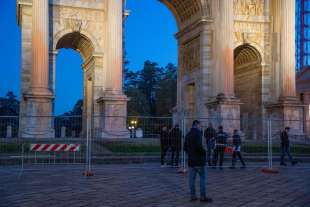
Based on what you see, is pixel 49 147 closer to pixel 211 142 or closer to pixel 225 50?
pixel 211 142

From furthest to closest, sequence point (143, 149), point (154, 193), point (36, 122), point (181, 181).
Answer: point (36, 122) → point (143, 149) → point (181, 181) → point (154, 193)

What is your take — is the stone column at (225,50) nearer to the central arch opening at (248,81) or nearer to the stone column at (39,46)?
the central arch opening at (248,81)

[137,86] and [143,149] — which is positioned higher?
[137,86]

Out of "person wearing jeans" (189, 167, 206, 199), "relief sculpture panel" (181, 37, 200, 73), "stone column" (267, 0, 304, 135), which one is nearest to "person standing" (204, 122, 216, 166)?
"person wearing jeans" (189, 167, 206, 199)

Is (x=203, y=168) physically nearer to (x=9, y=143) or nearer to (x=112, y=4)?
(x=9, y=143)

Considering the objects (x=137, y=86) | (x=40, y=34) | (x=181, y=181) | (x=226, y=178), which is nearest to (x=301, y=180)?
(x=226, y=178)

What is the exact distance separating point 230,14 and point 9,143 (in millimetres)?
19933

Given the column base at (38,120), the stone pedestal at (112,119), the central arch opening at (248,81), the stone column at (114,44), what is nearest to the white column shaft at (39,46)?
the column base at (38,120)

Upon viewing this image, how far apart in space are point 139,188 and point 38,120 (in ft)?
50.9

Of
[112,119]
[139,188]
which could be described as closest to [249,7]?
[112,119]

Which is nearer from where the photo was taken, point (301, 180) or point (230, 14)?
point (301, 180)

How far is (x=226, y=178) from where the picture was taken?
14977 millimetres

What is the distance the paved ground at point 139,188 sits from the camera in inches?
401

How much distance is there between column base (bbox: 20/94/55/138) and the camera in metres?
26.1
